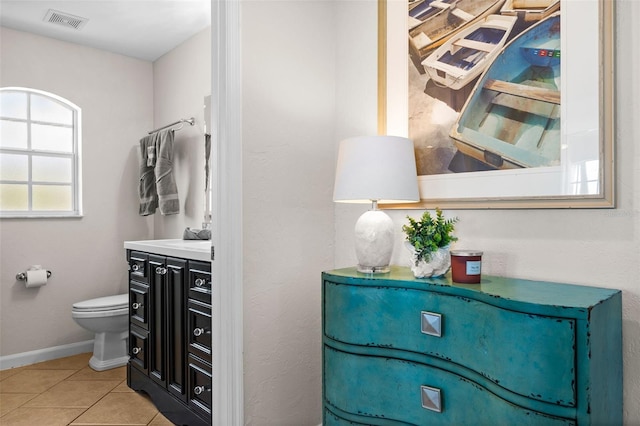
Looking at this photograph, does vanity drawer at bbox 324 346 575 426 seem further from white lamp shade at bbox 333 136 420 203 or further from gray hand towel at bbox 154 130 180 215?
gray hand towel at bbox 154 130 180 215

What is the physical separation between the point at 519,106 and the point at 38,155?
350 centimetres

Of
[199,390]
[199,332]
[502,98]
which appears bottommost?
[199,390]

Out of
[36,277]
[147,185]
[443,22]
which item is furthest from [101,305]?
[443,22]

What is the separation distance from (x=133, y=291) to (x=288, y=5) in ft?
6.08

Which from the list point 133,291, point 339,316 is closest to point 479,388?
point 339,316

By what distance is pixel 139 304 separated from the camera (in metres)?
2.50

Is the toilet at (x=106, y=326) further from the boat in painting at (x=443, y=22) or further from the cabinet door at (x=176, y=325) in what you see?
the boat in painting at (x=443, y=22)

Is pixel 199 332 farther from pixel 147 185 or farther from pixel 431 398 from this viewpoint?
pixel 147 185

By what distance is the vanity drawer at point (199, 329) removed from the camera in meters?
1.88

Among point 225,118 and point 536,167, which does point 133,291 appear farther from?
point 536,167

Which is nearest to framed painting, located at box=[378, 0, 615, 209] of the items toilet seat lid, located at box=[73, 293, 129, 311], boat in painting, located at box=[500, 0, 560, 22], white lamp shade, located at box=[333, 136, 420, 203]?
boat in painting, located at box=[500, 0, 560, 22]

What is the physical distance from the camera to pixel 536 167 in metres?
1.42

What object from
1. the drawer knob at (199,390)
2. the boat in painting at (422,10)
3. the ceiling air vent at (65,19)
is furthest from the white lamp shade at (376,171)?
the ceiling air vent at (65,19)

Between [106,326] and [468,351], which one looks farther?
[106,326]
